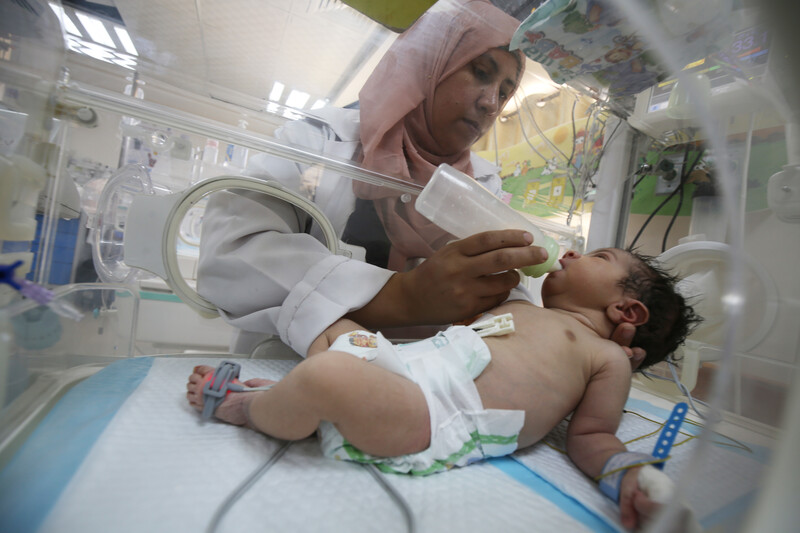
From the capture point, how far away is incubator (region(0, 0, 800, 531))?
423 mm

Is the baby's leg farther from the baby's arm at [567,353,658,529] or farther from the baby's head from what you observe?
the baby's head

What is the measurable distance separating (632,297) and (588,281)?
0.10 metres

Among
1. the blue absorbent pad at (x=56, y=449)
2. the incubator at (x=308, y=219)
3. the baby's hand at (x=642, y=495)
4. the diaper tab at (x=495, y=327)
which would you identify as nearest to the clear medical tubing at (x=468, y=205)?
the incubator at (x=308, y=219)

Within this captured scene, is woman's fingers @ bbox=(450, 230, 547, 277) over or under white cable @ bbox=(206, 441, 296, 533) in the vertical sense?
over

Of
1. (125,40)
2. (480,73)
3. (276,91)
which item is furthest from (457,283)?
(125,40)

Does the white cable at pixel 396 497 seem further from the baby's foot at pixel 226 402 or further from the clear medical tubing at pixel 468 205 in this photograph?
the clear medical tubing at pixel 468 205

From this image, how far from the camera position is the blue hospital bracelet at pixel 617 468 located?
0.54m

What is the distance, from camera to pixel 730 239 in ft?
1.56

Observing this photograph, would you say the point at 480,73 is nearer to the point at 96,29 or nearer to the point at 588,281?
the point at 588,281

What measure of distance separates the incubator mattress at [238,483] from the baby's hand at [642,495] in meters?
0.02

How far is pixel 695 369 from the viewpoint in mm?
960

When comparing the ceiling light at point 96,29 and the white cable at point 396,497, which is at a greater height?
the ceiling light at point 96,29

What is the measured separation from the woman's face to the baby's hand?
2.92ft

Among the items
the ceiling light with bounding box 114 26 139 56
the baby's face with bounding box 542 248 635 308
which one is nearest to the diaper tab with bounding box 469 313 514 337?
the baby's face with bounding box 542 248 635 308
